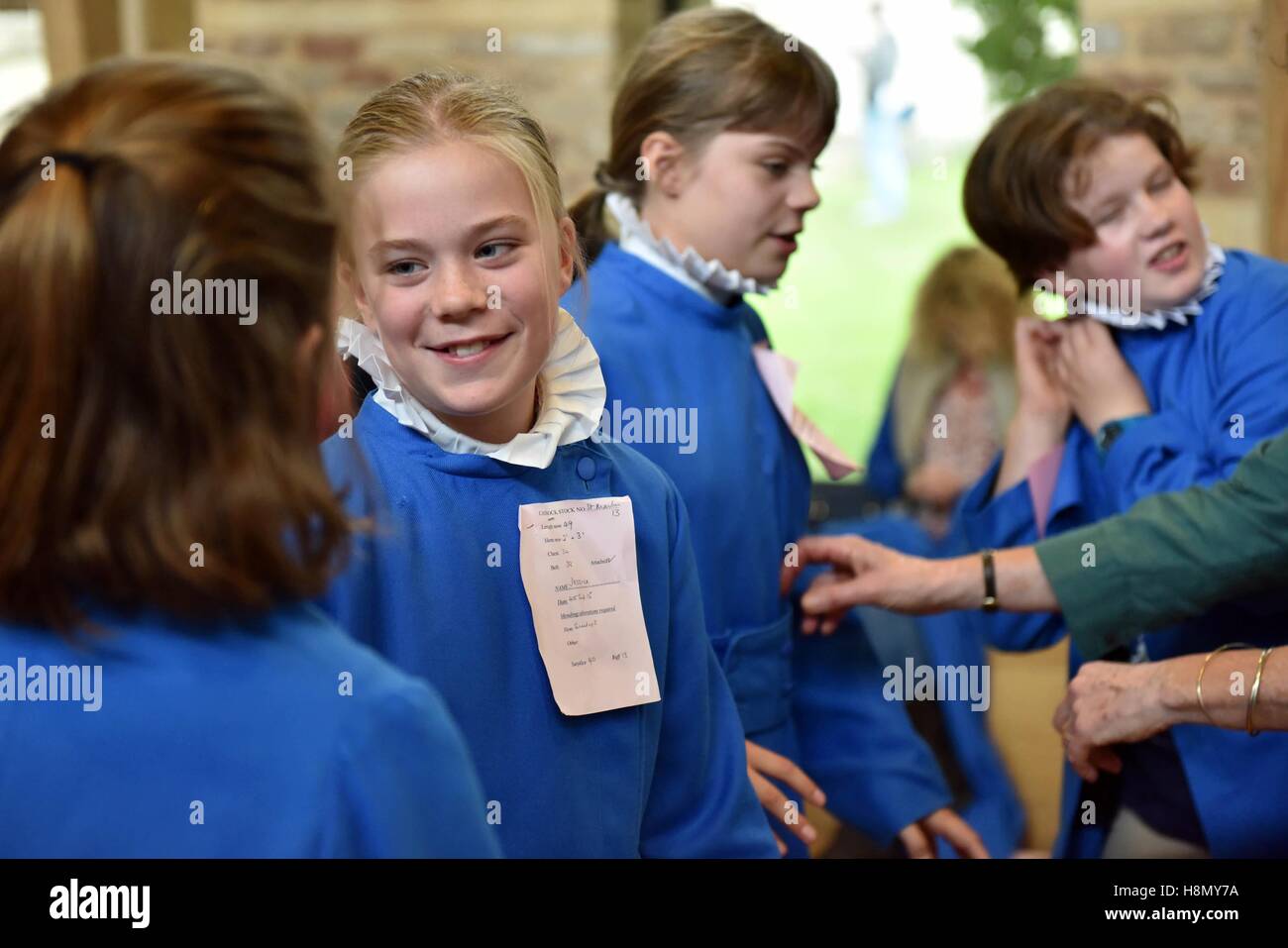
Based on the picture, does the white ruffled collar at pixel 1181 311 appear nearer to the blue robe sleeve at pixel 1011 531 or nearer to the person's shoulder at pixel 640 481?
the blue robe sleeve at pixel 1011 531

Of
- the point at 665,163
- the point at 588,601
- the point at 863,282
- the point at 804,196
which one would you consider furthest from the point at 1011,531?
the point at 863,282

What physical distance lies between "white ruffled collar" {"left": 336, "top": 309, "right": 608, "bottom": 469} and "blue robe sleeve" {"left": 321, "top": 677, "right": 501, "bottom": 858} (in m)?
0.30

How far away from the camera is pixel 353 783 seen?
0.80 meters

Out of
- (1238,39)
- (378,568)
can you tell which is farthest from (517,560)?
(1238,39)

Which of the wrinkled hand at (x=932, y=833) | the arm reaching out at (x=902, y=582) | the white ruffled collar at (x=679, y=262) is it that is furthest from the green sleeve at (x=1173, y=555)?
the white ruffled collar at (x=679, y=262)

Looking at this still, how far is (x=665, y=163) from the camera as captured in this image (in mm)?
1491

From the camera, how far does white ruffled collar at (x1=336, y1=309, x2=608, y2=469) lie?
1.09 metres

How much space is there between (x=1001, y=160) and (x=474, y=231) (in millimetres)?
818

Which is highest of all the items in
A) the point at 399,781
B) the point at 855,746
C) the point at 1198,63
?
the point at 1198,63

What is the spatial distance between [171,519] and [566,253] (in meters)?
0.48

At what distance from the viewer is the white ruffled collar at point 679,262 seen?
1.47 metres

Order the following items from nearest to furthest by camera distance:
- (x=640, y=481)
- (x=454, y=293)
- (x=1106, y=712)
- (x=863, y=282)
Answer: (x=454, y=293) < (x=640, y=481) < (x=1106, y=712) < (x=863, y=282)

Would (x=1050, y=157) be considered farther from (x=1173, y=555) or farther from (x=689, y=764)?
(x=689, y=764)
